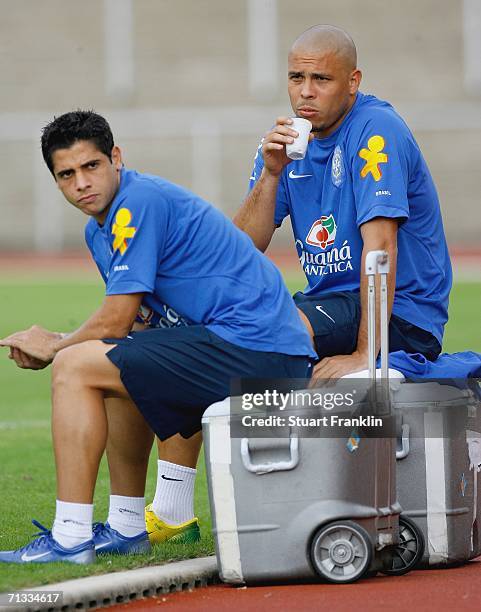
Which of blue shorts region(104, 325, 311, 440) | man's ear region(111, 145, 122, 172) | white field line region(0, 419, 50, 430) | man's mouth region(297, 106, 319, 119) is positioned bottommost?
white field line region(0, 419, 50, 430)

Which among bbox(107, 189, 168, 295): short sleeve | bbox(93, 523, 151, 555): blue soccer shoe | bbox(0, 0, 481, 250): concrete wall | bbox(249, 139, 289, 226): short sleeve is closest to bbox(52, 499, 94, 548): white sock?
bbox(93, 523, 151, 555): blue soccer shoe

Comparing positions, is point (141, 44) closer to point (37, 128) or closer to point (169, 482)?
point (37, 128)

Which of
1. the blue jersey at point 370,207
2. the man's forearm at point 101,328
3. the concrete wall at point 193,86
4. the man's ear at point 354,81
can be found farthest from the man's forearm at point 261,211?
the concrete wall at point 193,86

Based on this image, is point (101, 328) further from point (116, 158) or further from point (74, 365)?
point (116, 158)

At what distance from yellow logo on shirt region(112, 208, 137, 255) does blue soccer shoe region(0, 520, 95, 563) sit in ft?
3.27

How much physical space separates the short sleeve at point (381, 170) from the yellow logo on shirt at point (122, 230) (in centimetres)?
99

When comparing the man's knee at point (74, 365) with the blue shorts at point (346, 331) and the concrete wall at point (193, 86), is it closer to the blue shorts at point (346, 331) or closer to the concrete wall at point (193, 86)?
the blue shorts at point (346, 331)

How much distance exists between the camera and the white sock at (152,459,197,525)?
5.49 m

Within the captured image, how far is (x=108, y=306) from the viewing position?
4.79 metres

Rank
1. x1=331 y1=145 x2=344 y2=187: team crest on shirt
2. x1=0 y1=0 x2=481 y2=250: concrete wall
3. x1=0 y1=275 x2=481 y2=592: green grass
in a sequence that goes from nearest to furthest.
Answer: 1. x1=0 y1=275 x2=481 y2=592: green grass
2. x1=331 y1=145 x2=344 y2=187: team crest on shirt
3. x1=0 y1=0 x2=481 y2=250: concrete wall

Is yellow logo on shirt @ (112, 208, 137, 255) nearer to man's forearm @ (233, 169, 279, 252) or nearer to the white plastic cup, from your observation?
the white plastic cup

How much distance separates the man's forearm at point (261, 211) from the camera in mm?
5871

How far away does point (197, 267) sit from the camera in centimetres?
487

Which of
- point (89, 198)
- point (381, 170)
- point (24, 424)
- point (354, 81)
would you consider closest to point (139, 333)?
point (89, 198)
